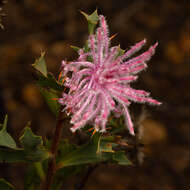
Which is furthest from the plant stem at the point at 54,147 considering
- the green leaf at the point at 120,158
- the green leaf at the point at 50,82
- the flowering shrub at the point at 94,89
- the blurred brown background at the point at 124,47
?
the blurred brown background at the point at 124,47

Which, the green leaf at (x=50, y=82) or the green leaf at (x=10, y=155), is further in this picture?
the green leaf at (x=10, y=155)

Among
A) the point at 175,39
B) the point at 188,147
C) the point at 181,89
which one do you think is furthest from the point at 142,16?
the point at 188,147

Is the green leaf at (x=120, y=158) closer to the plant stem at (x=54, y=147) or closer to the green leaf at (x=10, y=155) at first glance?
the plant stem at (x=54, y=147)

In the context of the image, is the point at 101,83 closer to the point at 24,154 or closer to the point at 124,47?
the point at 24,154

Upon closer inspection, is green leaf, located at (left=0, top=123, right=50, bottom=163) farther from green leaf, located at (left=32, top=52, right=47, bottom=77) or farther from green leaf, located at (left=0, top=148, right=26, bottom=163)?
green leaf, located at (left=32, top=52, right=47, bottom=77)

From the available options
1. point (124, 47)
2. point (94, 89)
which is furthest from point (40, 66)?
point (124, 47)

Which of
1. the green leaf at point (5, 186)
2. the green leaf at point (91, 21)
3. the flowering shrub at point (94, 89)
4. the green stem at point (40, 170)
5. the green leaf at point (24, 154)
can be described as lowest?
the green leaf at point (5, 186)
